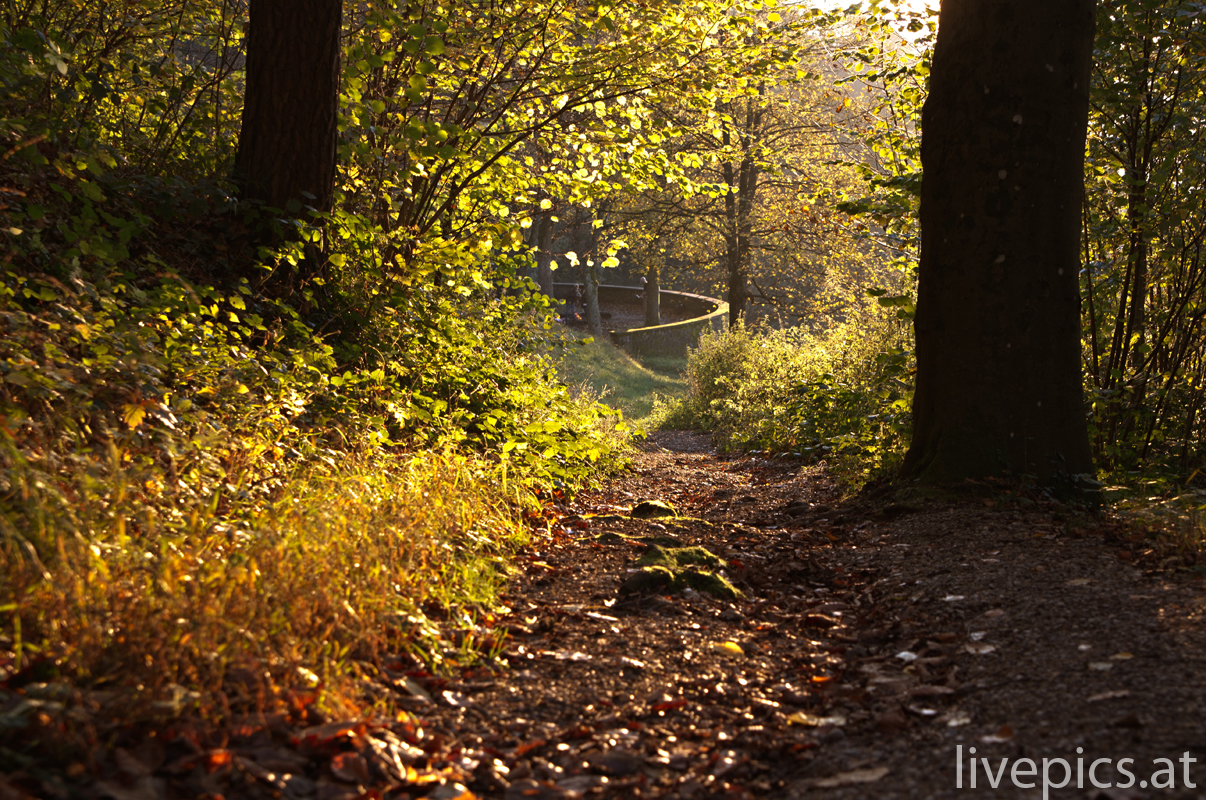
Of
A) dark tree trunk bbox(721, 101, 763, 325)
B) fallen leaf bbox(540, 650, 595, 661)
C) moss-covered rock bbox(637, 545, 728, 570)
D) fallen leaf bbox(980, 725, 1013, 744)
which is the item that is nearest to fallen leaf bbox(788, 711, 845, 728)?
fallen leaf bbox(980, 725, 1013, 744)

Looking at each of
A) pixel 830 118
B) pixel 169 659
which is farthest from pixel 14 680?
pixel 830 118

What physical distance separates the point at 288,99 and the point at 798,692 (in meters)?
5.25

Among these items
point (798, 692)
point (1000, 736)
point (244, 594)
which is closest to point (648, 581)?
point (798, 692)

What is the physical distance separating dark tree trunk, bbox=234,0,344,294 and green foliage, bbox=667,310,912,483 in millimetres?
4620

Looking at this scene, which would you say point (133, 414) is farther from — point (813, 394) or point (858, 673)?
point (813, 394)

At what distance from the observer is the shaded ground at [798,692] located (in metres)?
2.00

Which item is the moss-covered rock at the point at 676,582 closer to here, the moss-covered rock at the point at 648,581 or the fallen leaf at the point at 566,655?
the moss-covered rock at the point at 648,581


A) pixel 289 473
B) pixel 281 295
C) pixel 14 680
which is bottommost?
pixel 14 680

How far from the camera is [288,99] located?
5.58 m

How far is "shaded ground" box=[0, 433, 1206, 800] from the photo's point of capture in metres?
2.00

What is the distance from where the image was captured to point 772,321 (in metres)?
38.2

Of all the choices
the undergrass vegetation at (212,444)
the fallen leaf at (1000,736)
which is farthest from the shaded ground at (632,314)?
the fallen leaf at (1000,736)

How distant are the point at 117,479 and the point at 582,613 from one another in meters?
1.92

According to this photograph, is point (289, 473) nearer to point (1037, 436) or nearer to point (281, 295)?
→ point (281, 295)
